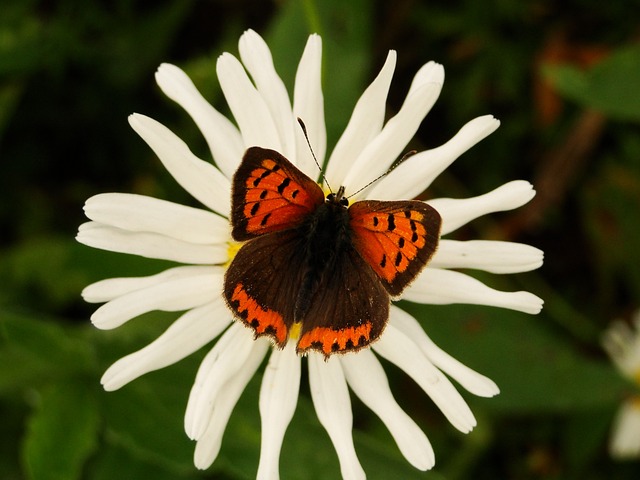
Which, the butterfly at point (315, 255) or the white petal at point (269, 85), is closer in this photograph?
the butterfly at point (315, 255)

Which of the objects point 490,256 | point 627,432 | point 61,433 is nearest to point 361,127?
point 490,256

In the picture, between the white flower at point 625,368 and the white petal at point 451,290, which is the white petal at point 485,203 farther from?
the white flower at point 625,368

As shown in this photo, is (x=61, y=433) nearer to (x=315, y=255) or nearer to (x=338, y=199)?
(x=315, y=255)

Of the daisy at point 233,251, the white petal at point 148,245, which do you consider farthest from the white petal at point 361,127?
the white petal at point 148,245

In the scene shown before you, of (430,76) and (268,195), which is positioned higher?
(430,76)

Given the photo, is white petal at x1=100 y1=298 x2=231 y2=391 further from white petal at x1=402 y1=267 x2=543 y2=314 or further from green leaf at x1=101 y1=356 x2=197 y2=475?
white petal at x1=402 y1=267 x2=543 y2=314

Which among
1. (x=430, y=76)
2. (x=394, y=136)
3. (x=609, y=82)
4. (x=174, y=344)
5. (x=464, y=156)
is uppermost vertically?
(x=609, y=82)

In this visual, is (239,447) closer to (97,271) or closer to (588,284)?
(97,271)

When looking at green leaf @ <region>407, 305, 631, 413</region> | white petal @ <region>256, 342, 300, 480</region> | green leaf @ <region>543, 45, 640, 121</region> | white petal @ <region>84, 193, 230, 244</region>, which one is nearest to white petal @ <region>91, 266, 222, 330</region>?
white petal @ <region>84, 193, 230, 244</region>
